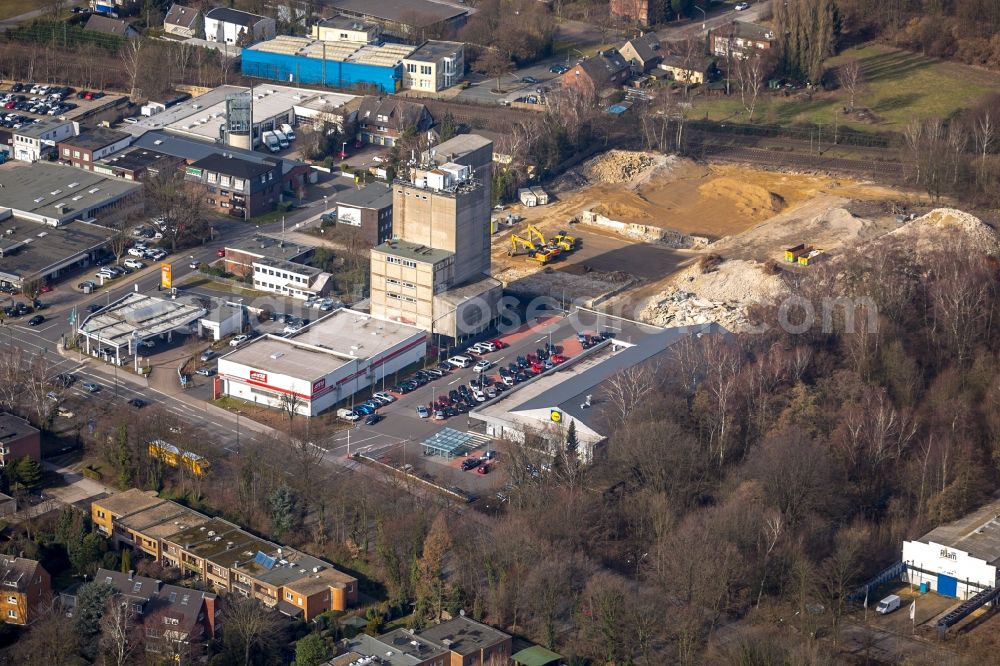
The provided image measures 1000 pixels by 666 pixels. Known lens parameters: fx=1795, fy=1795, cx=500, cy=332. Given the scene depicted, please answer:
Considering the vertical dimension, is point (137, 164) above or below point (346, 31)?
below

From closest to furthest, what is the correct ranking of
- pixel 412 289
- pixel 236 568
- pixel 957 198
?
pixel 236 568
pixel 412 289
pixel 957 198

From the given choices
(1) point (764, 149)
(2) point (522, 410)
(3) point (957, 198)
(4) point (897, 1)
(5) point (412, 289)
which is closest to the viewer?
(2) point (522, 410)

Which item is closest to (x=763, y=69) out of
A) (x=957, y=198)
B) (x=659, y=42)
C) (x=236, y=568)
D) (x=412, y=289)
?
(x=659, y=42)

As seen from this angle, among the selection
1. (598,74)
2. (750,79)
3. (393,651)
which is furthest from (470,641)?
(750,79)

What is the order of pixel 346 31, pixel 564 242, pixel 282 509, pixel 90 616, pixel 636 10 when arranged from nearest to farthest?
pixel 90 616
pixel 282 509
pixel 564 242
pixel 346 31
pixel 636 10

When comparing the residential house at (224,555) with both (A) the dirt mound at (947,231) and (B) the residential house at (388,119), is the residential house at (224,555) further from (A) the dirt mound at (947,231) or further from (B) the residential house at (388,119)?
(B) the residential house at (388,119)

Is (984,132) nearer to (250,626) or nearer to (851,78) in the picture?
(851,78)

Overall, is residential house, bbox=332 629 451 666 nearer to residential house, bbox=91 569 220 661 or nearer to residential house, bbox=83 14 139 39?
residential house, bbox=91 569 220 661

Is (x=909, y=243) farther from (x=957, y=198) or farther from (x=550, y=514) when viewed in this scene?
(x=550, y=514)
